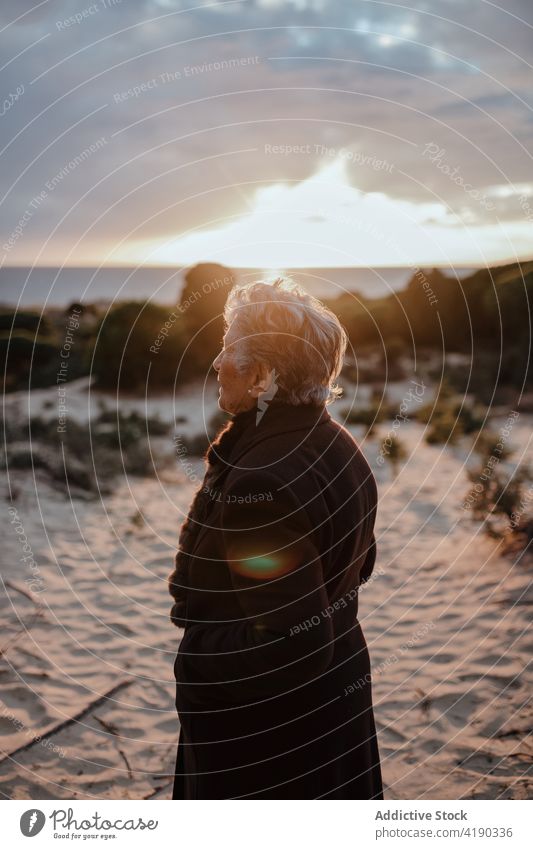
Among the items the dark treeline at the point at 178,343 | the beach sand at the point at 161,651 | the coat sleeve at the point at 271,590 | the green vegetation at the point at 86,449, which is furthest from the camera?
the dark treeline at the point at 178,343

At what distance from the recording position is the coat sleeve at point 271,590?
148cm

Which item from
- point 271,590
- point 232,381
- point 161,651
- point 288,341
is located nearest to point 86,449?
point 161,651

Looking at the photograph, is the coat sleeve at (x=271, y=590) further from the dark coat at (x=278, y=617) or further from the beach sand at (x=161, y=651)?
the beach sand at (x=161, y=651)

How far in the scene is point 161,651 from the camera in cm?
420

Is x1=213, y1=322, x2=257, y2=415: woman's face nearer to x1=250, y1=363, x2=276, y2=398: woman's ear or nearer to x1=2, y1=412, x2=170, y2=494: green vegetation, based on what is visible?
x1=250, y1=363, x2=276, y2=398: woman's ear

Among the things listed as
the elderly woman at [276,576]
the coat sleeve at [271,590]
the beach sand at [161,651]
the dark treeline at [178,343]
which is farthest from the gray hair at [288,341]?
the dark treeline at [178,343]

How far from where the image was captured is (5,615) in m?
4.63

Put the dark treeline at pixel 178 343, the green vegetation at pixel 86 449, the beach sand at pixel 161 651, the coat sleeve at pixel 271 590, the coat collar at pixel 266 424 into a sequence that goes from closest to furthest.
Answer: the coat sleeve at pixel 271 590
the coat collar at pixel 266 424
the beach sand at pixel 161 651
the green vegetation at pixel 86 449
the dark treeline at pixel 178 343

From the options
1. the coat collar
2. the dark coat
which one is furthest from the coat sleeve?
the coat collar

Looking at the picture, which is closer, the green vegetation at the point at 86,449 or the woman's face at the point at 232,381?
the woman's face at the point at 232,381

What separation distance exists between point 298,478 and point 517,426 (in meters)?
7.99

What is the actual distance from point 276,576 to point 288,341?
576mm
